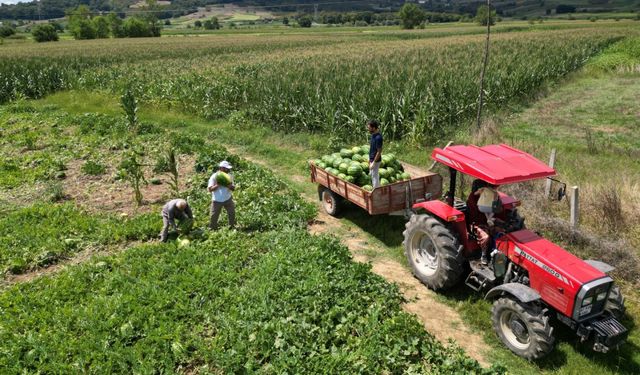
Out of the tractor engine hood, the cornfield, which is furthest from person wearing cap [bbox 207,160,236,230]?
the cornfield

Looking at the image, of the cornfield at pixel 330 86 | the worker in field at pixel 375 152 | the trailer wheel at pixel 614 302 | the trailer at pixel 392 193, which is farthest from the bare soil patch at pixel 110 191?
the trailer wheel at pixel 614 302

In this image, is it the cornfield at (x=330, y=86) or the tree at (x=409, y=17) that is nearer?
the cornfield at (x=330, y=86)

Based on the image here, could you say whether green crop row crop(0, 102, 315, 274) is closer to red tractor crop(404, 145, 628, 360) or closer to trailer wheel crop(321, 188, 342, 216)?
trailer wheel crop(321, 188, 342, 216)

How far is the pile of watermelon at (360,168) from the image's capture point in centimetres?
993

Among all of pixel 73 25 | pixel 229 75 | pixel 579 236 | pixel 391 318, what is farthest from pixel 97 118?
pixel 73 25

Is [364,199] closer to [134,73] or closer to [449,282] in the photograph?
[449,282]

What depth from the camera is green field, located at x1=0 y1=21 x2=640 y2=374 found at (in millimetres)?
5891

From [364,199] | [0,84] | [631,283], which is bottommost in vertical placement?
[631,283]

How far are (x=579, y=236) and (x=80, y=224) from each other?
1028cm

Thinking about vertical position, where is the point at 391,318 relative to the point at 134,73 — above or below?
below

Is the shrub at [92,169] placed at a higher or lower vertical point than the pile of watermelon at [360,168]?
lower

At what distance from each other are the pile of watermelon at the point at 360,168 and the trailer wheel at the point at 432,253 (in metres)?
1.88

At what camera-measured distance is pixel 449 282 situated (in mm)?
7297

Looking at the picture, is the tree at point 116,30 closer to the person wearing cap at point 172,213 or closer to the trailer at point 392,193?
the person wearing cap at point 172,213
